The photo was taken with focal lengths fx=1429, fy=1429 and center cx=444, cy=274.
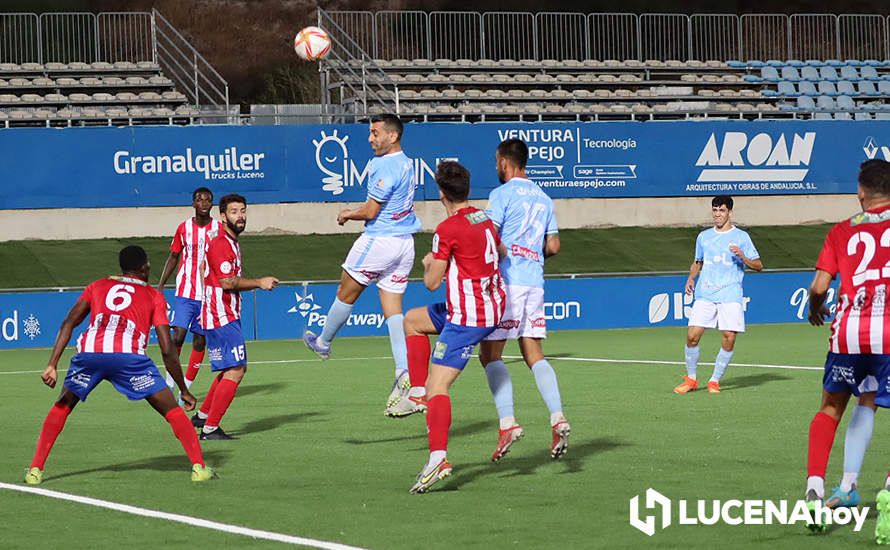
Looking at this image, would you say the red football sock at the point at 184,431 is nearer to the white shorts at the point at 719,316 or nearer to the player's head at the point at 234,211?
the player's head at the point at 234,211

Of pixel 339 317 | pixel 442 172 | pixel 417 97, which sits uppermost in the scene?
pixel 417 97

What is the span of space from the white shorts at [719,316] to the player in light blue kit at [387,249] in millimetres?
5021

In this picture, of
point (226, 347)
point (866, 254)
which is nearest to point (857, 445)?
point (866, 254)

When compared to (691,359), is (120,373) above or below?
above

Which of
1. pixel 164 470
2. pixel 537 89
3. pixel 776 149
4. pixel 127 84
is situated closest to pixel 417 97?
pixel 537 89

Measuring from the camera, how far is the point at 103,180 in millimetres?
33344

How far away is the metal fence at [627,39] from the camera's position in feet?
131

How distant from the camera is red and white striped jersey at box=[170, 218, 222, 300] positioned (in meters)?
15.6

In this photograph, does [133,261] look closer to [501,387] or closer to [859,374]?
[501,387]

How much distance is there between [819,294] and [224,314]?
5768 millimetres

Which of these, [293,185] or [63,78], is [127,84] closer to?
[63,78]

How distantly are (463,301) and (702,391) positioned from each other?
739cm

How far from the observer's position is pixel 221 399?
40.1ft

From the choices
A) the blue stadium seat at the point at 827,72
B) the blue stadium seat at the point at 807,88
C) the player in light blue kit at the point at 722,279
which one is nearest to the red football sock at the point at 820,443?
the player in light blue kit at the point at 722,279
